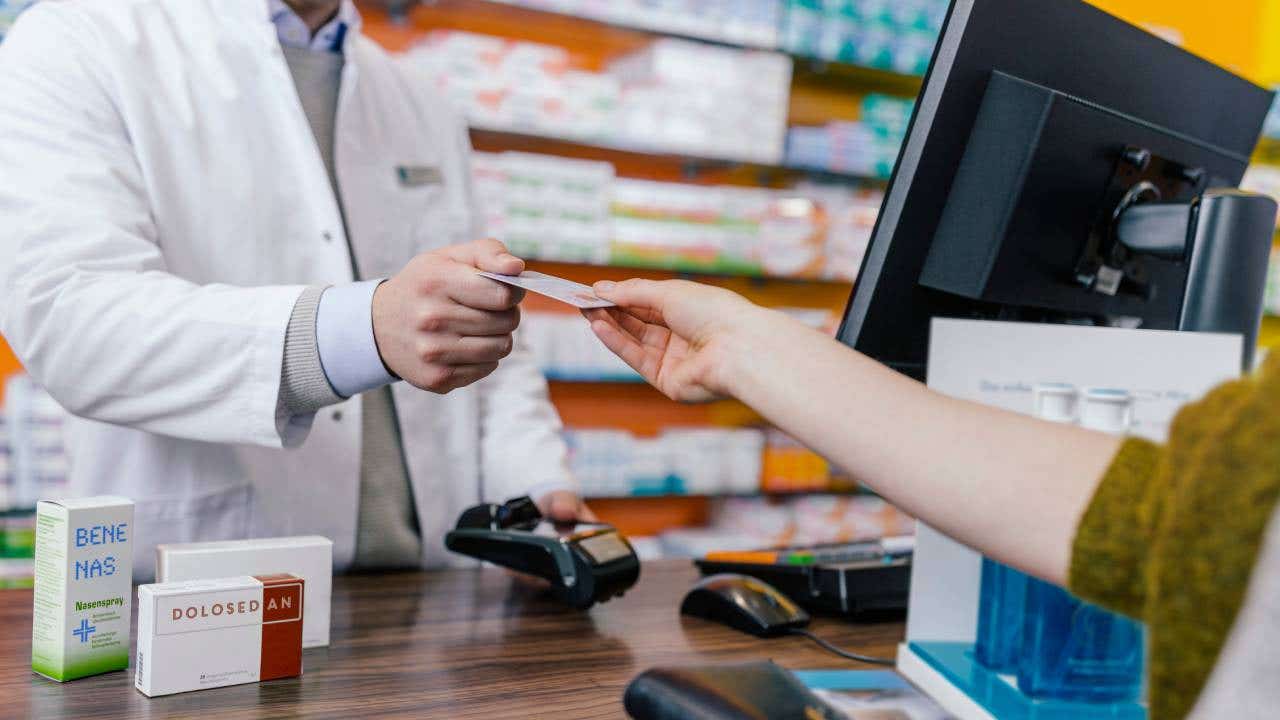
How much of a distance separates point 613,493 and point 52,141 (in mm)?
2204

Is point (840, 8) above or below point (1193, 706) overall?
above

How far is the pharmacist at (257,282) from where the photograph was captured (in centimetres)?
117

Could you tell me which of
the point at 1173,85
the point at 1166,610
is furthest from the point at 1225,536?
the point at 1173,85

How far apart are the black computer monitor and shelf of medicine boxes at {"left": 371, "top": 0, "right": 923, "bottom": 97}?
80.6 inches

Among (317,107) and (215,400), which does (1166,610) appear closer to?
(215,400)

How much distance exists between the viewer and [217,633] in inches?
32.8

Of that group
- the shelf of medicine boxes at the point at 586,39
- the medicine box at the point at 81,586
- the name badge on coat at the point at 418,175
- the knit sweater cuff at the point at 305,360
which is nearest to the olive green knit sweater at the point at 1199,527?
the medicine box at the point at 81,586

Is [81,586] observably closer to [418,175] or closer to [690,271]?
[418,175]

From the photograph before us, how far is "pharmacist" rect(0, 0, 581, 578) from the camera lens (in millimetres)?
1174

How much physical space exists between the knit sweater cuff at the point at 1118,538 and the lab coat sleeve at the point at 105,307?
0.93 metres

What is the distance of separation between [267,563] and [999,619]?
27.6 inches

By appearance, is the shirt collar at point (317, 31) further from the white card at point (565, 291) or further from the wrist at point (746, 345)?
the wrist at point (746, 345)

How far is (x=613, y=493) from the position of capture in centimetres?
328

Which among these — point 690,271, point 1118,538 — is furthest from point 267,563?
point 690,271
